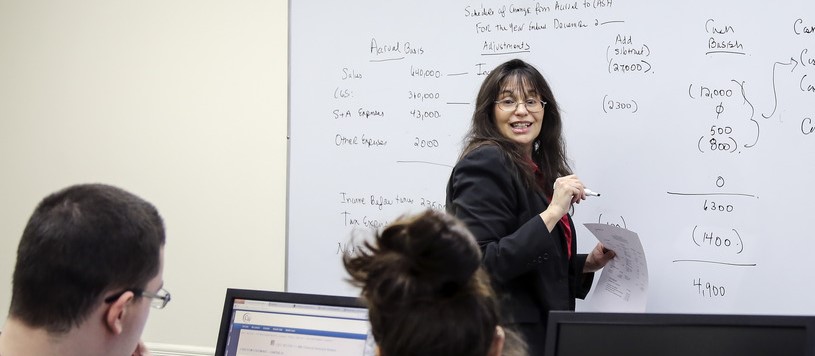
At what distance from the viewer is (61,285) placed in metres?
1.28

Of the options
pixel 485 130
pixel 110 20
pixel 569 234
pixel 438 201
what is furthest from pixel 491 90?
pixel 110 20

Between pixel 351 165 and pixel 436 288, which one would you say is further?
pixel 351 165

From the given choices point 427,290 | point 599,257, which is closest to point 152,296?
point 427,290

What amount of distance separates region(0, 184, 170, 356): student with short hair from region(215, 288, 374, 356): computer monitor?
0.51m

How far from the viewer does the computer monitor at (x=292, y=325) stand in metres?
1.78

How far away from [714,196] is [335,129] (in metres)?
1.37

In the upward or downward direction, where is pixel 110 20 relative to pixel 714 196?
upward

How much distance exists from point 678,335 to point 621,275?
1156 millimetres

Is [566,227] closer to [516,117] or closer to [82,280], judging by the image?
[516,117]

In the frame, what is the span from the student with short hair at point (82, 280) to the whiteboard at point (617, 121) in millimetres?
1771

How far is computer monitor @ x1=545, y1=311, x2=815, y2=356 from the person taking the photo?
4.50 ft

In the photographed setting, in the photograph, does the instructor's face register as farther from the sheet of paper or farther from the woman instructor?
the sheet of paper

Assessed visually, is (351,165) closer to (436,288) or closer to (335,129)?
(335,129)

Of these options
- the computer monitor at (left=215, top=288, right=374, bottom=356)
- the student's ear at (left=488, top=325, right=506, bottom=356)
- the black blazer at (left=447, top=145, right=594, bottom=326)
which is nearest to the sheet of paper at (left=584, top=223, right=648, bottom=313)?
the black blazer at (left=447, top=145, right=594, bottom=326)
